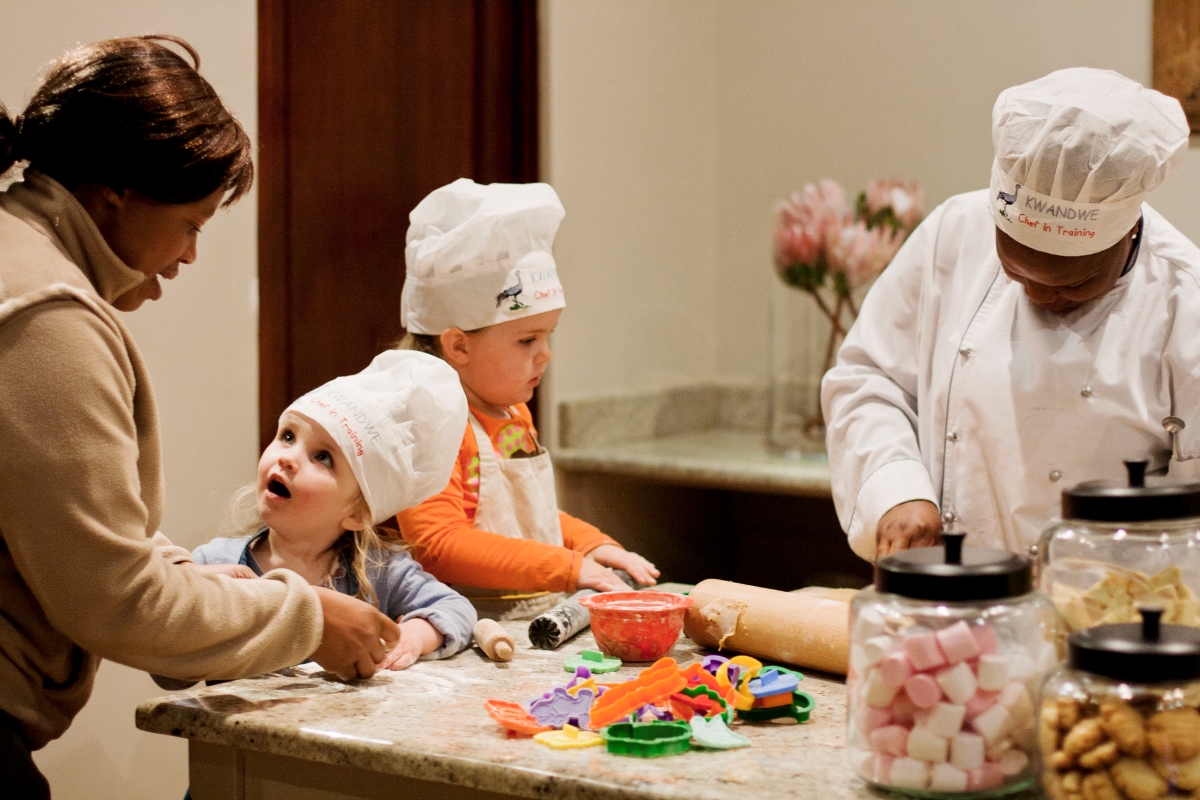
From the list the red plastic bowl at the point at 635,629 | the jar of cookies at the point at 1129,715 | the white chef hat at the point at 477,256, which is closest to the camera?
the jar of cookies at the point at 1129,715

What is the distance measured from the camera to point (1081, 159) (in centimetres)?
131

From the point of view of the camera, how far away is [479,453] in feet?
5.41

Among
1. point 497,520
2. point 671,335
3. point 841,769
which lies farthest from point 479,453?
point 671,335

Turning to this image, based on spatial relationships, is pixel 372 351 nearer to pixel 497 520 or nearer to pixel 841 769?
pixel 497 520

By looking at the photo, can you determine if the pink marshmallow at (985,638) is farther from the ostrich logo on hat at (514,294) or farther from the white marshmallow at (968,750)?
the ostrich logo on hat at (514,294)

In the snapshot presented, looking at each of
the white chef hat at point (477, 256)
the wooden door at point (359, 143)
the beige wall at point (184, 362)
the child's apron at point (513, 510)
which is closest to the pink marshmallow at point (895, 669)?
the child's apron at point (513, 510)

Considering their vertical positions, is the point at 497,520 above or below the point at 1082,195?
below

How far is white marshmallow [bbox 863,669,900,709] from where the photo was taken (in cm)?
86

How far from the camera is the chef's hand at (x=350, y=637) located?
1.16m

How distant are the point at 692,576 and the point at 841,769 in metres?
2.37

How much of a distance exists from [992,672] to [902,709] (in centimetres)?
7

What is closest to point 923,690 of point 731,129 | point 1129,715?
point 1129,715

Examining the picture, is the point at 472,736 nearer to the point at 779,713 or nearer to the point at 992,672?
the point at 779,713

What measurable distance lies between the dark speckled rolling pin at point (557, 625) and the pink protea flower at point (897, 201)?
1755 millimetres
